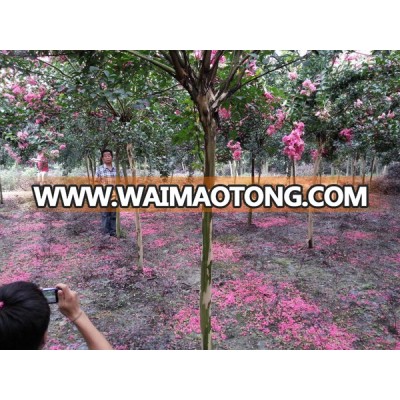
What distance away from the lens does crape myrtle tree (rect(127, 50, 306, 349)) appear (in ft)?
4.59

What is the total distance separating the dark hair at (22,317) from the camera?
0.67 metres

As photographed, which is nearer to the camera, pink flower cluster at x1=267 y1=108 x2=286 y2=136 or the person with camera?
the person with camera

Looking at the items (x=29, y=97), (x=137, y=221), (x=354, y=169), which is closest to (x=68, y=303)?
(x=29, y=97)

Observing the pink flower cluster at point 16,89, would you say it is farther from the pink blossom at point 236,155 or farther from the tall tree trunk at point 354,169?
the tall tree trunk at point 354,169

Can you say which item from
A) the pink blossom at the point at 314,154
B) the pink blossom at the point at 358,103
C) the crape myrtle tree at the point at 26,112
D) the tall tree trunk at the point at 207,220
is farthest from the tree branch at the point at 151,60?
the pink blossom at the point at 314,154

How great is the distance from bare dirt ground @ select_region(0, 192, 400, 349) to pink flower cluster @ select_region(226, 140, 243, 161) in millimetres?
743

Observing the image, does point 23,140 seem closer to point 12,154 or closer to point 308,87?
point 12,154

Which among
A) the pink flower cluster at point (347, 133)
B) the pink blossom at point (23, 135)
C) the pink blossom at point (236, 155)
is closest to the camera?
the pink blossom at point (23, 135)

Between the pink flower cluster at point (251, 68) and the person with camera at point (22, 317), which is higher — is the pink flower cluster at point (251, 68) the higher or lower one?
the higher one

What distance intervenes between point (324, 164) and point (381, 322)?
68.8 inches

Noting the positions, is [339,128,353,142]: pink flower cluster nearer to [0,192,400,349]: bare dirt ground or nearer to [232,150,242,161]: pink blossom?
[0,192,400,349]: bare dirt ground

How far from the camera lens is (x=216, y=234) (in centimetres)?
320

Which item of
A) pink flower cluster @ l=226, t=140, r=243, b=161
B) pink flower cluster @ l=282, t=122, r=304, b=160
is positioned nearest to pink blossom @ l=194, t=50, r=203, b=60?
pink flower cluster @ l=282, t=122, r=304, b=160
